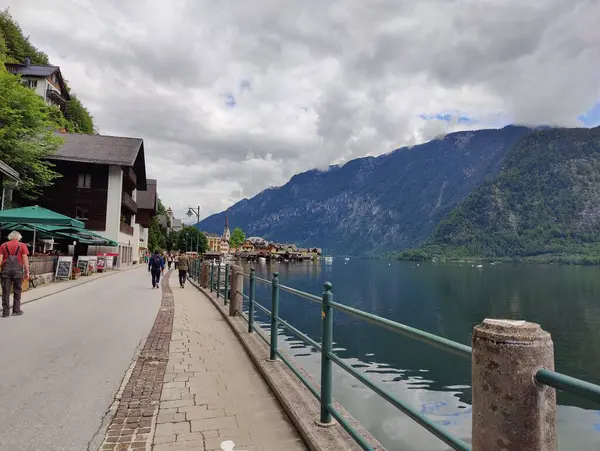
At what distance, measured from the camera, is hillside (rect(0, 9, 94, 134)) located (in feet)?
182

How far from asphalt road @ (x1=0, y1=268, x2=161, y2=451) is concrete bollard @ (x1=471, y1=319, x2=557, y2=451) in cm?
321

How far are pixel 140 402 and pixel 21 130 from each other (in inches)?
1137

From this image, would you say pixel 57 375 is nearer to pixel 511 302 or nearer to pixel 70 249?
pixel 70 249

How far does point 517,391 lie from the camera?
1.74 metres

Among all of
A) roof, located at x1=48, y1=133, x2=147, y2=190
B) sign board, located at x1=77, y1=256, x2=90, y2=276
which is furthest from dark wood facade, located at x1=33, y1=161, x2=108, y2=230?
sign board, located at x1=77, y1=256, x2=90, y2=276

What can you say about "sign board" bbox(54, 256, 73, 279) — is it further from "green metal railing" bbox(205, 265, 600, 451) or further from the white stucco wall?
the white stucco wall

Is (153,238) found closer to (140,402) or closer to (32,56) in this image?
(32,56)

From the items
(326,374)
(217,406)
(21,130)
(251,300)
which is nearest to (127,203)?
(21,130)

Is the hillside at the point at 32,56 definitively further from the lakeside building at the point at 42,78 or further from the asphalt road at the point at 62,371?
the asphalt road at the point at 62,371

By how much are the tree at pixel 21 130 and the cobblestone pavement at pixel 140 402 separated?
24.9 meters

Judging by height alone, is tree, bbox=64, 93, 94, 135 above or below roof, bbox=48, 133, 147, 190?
above

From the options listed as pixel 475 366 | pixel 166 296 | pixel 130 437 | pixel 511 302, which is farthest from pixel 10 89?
pixel 511 302

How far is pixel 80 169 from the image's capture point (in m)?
39.5

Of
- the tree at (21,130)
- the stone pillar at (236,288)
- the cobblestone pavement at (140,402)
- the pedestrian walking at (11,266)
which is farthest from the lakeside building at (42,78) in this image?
the cobblestone pavement at (140,402)
